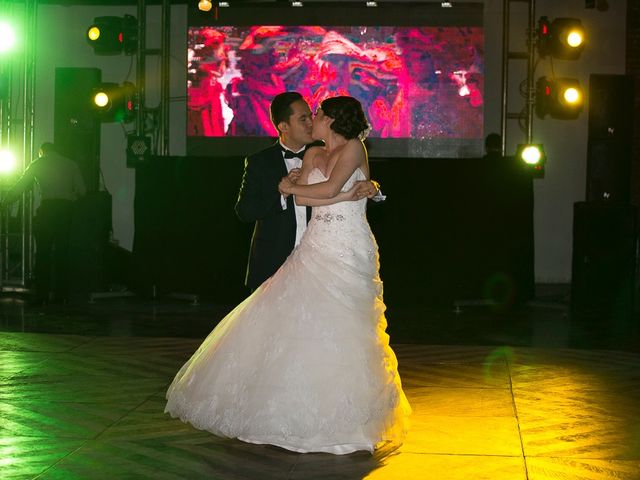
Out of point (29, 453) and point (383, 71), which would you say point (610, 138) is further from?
point (29, 453)

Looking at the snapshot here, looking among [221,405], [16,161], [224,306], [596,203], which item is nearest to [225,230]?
[224,306]

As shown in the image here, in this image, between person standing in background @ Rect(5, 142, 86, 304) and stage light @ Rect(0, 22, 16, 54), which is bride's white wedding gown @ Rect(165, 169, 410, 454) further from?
stage light @ Rect(0, 22, 16, 54)

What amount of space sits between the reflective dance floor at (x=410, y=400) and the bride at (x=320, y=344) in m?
0.12

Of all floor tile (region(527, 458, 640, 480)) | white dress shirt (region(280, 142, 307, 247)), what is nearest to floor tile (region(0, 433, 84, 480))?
white dress shirt (region(280, 142, 307, 247))

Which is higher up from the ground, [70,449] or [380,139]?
[380,139]

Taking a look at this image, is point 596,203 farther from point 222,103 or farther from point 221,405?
point 221,405

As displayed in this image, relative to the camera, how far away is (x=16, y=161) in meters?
10.9

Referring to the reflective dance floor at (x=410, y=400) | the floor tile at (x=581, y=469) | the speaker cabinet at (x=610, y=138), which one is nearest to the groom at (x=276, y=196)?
the reflective dance floor at (x=410, y=400)

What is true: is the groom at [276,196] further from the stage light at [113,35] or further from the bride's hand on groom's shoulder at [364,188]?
the stage light at [113,35]

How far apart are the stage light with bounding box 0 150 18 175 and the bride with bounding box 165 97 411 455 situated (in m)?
6.18

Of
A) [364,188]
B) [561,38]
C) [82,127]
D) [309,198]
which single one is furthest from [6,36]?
[364,188]

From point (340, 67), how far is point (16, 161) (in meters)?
3.64

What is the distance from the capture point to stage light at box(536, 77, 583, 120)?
1077cm

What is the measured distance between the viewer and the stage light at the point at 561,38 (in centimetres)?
1068
